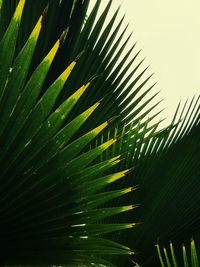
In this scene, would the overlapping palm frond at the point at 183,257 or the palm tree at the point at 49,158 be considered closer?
the palm tree at the point at 49,158

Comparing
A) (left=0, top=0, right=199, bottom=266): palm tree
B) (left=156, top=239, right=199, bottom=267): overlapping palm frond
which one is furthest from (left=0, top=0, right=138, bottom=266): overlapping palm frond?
(left=156, top=239, right=199, bottom=267): overlapping palm frond

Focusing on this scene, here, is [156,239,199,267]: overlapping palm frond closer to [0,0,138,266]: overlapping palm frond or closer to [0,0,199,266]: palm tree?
[0,0,199,266]: palm tree

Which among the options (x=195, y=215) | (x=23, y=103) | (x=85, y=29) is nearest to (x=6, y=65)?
(x=23, y=103)

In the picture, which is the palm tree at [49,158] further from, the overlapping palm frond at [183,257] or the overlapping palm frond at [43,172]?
the overlapping palm frond at [183,257]

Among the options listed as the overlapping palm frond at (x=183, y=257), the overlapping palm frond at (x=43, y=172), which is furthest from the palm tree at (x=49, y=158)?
the overlapping palm frond at (x=183, y=257)

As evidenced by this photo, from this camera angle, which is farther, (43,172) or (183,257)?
(183,257)

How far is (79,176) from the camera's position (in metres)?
0.82

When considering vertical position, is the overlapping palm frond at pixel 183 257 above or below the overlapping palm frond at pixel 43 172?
below

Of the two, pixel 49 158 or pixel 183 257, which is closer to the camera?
pixel 49 158

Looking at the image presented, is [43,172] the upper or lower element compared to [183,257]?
upper

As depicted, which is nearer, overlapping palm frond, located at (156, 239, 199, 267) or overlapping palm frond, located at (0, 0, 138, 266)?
overlapping palm frond, located at (0, 0, 138, 266)

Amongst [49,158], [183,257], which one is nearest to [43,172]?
[49,158]

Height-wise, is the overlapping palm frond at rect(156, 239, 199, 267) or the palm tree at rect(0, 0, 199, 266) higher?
the palm tree at rect(0, 0, 199, 266)

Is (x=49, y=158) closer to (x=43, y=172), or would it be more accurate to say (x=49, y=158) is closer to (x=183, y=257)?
(x=43, y=172)
